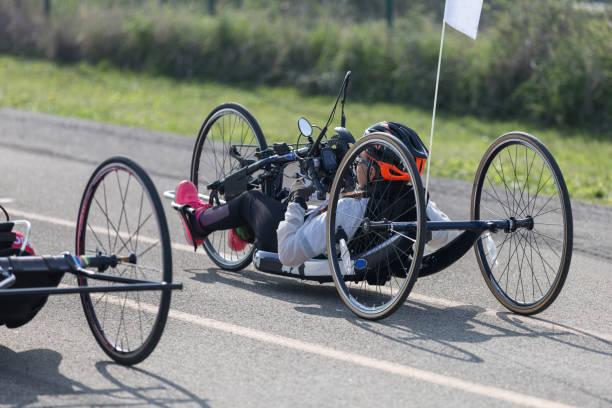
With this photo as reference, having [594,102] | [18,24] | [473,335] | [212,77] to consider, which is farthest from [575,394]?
[18,24]

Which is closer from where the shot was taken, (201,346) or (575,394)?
(575,394)

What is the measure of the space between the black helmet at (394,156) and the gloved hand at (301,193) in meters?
0.58

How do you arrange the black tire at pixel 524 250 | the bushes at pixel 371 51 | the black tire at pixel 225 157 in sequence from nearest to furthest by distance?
the black tire at pixel 524 250
the black tire at pixel 225 157
the bushes at pixel 371 51

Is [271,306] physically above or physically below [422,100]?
below

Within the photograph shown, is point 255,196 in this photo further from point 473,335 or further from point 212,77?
point 212,77

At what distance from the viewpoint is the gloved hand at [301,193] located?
628 cm

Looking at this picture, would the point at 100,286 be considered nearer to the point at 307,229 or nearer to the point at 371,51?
the point at 307,229

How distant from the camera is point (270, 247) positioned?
6457 millimetres

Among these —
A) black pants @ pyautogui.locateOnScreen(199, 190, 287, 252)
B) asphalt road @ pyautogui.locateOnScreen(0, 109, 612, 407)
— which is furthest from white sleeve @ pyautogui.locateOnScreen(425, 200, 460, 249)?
black pants @ pyautogui.locateOnScreen(199, 190, 287, 252)

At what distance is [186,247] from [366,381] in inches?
131

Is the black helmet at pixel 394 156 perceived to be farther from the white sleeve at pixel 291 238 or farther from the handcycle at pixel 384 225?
the white sleeve at pixel 291 238

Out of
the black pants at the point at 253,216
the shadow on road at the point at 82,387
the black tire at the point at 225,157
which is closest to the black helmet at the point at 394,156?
the black pants at the point at 253,216

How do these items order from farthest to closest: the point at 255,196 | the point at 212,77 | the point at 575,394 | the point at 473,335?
1. the point at 212,77
2. the point at 255,196
3. the point at 473,335
4. the point at 575,394

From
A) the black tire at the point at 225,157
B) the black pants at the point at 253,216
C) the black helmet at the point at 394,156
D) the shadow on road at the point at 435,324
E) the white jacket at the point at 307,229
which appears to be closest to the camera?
the shadow on road at the point at 435,324
